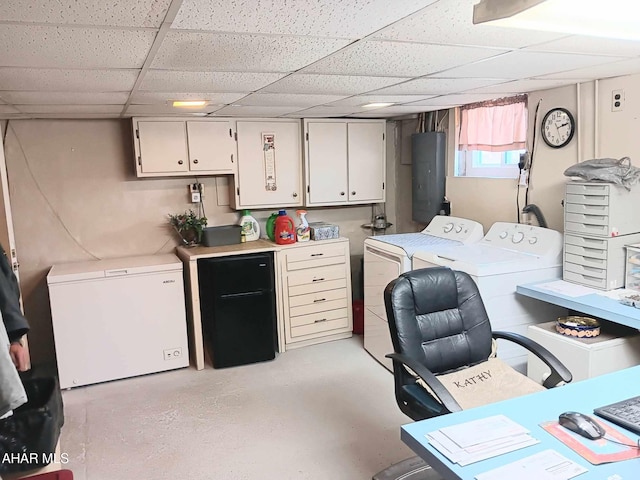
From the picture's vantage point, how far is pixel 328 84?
281 centimetres

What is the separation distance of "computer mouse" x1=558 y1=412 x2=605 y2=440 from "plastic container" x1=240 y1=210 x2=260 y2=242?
133 inches

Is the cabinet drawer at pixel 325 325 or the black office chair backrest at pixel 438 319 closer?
the black office chair backrest at pixel 438 319

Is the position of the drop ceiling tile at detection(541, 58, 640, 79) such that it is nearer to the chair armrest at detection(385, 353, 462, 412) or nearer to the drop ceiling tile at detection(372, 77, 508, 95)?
the drop ceiling tile at detection(372, 77, 508, 95)

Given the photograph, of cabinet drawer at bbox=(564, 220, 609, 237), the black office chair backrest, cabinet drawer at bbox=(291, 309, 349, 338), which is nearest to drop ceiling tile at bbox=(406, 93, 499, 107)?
cabinet drawer at bbox=(564, 220, 609, 237)

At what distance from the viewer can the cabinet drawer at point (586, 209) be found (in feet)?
9.20

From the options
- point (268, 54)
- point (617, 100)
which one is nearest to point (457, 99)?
point (617, 100)

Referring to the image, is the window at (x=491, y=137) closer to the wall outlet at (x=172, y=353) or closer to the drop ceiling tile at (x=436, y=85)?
the drop ceiling tile at (x=436, y=85)

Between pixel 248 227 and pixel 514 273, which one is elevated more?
pixel 248 227

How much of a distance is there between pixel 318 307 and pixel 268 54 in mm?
2860

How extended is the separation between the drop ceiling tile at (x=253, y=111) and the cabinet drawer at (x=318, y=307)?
1.70 m

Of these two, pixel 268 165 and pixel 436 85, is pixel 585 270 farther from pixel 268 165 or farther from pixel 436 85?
pixel 268 165

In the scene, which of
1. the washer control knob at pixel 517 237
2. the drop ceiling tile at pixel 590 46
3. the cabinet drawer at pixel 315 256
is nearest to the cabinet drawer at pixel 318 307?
the cabinet drawer at pixel 315 256

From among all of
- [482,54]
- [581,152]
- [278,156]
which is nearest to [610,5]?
[482,54]

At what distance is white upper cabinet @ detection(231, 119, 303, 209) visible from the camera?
4.41 m
